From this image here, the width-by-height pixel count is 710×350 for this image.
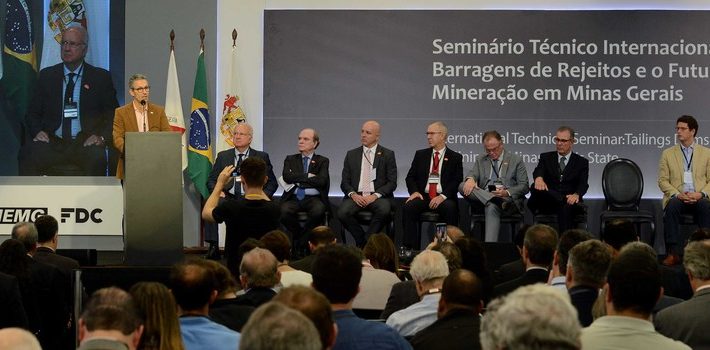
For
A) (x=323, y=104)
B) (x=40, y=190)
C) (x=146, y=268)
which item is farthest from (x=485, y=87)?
(x=146, y=268)

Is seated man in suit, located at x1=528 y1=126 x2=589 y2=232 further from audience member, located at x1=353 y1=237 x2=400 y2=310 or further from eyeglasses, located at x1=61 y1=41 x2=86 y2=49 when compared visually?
eyeglasses, located at x1=61 y1=41 x2=86 y2=49

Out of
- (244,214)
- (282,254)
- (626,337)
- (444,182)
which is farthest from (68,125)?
(626,337)

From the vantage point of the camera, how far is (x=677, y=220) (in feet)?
30.7

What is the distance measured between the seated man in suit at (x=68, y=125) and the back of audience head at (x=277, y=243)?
5388 millimetres

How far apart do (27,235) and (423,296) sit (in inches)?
108

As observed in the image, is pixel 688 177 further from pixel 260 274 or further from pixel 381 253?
pixel 260 274

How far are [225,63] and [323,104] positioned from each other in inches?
43.1

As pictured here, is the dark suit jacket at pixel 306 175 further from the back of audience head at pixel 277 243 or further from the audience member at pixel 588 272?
the audience member at pixel 588 272

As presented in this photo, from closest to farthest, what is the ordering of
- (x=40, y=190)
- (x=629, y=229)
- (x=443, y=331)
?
(x=443, y=331) → (x=629, y=229) → (x=40, y=190)

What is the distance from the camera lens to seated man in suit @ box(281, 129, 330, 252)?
952 centimetres

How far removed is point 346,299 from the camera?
3506 millimetres

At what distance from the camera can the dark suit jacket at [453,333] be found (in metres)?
3.64

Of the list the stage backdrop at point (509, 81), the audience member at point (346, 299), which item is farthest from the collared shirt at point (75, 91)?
the audience member at point (346, 299)

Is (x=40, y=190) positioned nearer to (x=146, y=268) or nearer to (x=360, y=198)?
(x=360, y=198)
